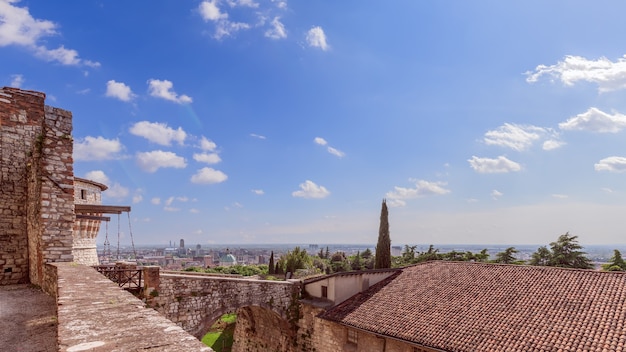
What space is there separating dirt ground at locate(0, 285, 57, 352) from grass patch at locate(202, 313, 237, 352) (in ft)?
68.5

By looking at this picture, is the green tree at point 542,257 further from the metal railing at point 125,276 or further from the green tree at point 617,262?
the metal railing at point 125,276

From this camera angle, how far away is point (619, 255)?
108 ft

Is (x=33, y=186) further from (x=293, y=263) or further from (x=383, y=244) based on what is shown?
(x=293, y=263)

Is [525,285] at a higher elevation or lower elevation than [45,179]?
lower

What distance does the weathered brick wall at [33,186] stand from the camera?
9188mm

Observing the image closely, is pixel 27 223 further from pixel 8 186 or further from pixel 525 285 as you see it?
pixel 525 285

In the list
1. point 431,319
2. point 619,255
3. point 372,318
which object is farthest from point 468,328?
point 619,255

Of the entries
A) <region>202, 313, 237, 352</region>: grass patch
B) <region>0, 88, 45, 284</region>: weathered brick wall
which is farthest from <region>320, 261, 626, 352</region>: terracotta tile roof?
<region>202, 313, 237, 352</region>: grass patch

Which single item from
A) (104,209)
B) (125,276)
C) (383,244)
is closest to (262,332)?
(125,276)

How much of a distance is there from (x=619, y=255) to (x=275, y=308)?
34013mm

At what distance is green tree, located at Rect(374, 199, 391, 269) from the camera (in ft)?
96.6

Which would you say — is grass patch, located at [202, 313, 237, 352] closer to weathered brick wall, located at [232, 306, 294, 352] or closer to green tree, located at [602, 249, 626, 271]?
weathered brick wall, located at [232, 306, 294, 352]

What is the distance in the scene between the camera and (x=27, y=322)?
574 centimetres

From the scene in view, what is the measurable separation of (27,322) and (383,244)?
26.7 metres
